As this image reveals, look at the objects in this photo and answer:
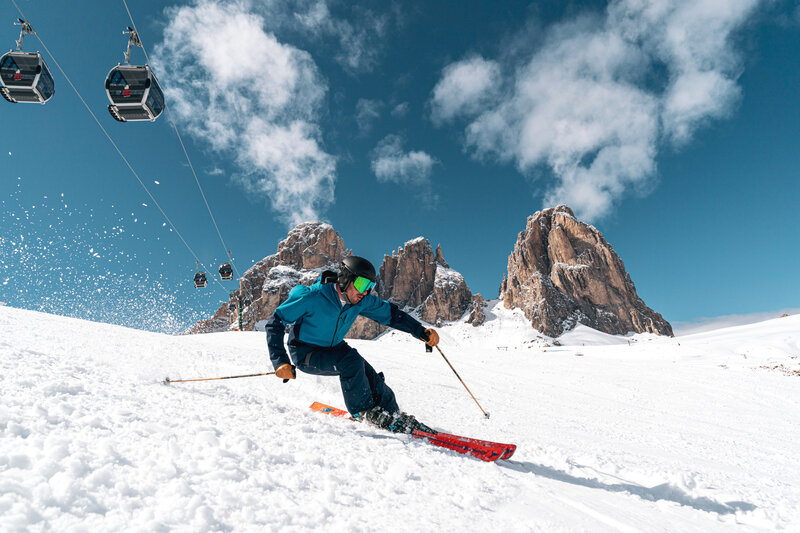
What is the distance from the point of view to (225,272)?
106 ft

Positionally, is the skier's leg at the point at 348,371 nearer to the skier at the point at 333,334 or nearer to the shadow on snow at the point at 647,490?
the skier at the point at 333,334

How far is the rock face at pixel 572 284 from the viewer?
318ft

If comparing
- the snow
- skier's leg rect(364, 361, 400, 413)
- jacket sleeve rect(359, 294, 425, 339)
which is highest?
jacket sleeve rect(359, 294, 425, 339)

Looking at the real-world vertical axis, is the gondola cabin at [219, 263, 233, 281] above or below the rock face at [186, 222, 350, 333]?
below

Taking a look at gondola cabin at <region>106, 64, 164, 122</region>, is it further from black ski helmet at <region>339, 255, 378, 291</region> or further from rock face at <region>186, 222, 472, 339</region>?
rock face at <region>186, 222, 472, 339</region>

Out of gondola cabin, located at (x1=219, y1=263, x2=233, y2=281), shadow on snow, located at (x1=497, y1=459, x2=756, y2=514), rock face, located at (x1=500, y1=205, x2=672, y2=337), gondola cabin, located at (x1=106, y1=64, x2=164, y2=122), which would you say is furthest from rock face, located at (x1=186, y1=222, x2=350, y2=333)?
shadow on snow, located at (x1=497, y1=459, x2=756, y2=514)

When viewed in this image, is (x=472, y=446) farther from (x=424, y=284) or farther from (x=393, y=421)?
(x=424, y=284)

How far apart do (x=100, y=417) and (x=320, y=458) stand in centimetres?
129

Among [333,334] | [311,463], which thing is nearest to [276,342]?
[333,334]

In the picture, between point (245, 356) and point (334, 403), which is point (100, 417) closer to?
point (334, 403)

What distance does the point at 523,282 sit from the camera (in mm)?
109688

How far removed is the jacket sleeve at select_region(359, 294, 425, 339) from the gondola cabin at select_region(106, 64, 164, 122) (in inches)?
452

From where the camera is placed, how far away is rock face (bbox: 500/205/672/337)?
97.0 m

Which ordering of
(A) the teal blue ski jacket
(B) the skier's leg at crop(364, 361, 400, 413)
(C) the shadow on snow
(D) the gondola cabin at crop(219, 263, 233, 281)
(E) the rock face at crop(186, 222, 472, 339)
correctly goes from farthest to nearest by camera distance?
(E) the rock face at crop(186, 222, 472, 339) < (D) the gondola cabin at crop(219, 263, 233, 281) < (B) the skier's leg at crop(364, 361, 400, 413) < (A) the teal blue ski jacket < (C) the shadow on snow
